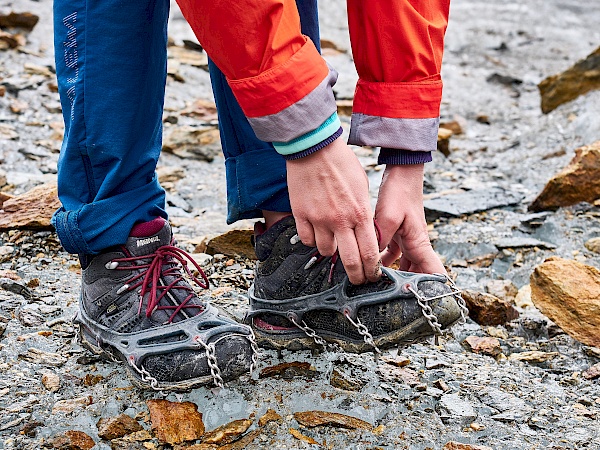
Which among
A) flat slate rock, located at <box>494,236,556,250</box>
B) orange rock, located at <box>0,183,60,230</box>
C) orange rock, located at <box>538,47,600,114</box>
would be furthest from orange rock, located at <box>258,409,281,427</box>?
orange rock, located at <box>538,47,600,114</box>

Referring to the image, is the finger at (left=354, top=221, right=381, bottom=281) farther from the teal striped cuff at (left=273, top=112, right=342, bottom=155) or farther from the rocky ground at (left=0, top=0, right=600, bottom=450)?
the rocky ground at (left=0, top=0, right=600, bottom=450)

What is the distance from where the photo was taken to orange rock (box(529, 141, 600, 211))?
317 cm

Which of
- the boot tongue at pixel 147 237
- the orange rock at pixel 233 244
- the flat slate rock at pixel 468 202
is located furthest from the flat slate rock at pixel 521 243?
the boot tongue at pixel 147 237

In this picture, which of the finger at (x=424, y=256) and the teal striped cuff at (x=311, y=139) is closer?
the teal striped cuff at (x=311, y=139)

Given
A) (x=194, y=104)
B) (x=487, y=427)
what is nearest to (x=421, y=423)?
(x=487, y=427)

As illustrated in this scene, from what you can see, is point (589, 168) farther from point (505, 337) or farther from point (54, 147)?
point (54, 147)

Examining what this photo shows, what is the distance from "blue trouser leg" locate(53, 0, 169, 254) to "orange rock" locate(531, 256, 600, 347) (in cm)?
133

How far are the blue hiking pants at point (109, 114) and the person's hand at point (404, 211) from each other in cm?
31

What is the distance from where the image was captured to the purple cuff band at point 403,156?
156 cm

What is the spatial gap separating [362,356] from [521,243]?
50.8 inches

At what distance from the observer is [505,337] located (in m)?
2.16

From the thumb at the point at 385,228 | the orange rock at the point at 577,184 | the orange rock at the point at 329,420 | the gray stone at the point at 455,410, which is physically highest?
the thumb at the point at 385,228

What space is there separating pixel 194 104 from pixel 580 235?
2764mm

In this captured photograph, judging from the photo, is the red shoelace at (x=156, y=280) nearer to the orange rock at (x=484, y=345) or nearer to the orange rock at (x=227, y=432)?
the orange rock at (x=227, y=432)
